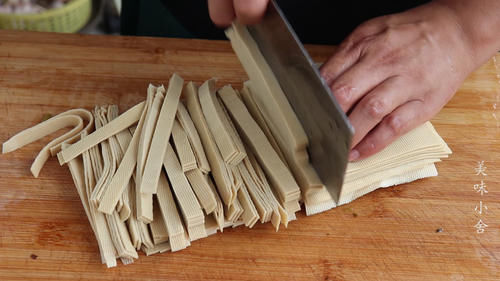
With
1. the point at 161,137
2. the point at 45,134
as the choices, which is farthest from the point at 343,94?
the point at 45,134

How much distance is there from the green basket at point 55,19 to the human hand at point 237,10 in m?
1.82

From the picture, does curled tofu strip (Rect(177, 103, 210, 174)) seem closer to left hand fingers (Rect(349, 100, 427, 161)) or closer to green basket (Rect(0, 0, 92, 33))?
left hand fingers (Rect(349, 100, 427, 161))

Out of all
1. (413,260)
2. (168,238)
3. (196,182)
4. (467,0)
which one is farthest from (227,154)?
(467,0)

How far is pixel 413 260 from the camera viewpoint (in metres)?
1.92

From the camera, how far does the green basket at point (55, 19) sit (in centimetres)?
342

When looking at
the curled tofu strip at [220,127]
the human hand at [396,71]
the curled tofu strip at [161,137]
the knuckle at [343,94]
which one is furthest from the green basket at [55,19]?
the knuckle at [343,94]

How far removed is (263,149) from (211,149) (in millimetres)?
178

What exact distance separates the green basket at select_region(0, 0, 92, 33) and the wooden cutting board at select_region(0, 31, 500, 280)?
107 centimetres

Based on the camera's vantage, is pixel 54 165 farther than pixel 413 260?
Yes

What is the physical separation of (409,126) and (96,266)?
1154 mm

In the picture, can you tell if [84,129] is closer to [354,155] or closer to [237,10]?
[237,10]

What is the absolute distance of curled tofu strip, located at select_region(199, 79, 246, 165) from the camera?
6.45 feet

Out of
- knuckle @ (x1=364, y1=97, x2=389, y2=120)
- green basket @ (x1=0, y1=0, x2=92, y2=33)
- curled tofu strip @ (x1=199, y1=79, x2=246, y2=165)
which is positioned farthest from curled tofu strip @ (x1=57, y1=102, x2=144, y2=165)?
green basket @ (x1=0, y1=0, x2=92, y2=33)

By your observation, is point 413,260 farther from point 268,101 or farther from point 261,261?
point 268,101
